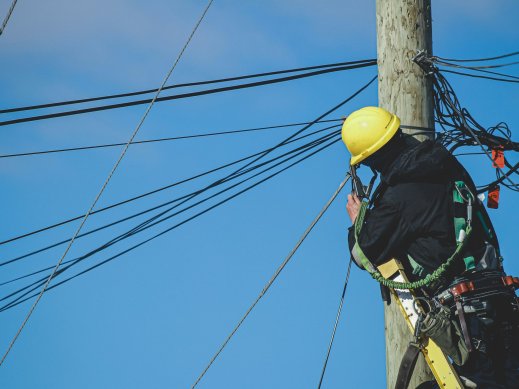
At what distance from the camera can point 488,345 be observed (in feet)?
18.4

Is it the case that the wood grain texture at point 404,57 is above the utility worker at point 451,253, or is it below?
above

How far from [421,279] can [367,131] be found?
1066 millimetres

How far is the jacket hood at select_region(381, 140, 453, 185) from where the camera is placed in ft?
18.5

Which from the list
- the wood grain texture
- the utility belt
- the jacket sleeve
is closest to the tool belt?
the utility belt

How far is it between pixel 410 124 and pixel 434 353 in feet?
6.06

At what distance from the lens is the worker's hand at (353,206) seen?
242 inches

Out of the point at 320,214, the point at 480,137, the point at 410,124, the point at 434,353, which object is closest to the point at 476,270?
the point at 434,353

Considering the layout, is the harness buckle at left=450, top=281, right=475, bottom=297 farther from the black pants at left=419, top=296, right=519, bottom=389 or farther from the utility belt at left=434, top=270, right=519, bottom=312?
the black pants at left=419, top=296, right=519, bottom=389

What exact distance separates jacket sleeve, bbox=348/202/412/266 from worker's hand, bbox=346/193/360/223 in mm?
307

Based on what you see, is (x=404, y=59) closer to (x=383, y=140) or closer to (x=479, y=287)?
(x=383, y=140)

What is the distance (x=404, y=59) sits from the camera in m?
7.07

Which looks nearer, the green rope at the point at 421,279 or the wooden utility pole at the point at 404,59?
the green rope at the point at 421,279

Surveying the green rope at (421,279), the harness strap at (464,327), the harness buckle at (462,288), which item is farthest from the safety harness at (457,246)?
the harness strap at (464,327)

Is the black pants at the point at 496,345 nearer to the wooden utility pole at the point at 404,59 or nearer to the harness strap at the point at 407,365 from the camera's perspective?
the harness strap at the point at 407,365
